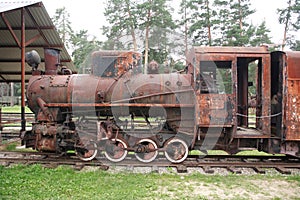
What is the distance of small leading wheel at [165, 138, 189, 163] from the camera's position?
289 inches

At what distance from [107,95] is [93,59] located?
121 centimetres

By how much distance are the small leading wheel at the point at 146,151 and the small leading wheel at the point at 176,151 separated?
37 centimetres

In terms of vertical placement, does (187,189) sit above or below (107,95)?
below

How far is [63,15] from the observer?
47250 millimetres

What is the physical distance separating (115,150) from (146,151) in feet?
2.94

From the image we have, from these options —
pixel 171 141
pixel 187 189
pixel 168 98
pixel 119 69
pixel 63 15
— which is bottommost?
pixel 187 189

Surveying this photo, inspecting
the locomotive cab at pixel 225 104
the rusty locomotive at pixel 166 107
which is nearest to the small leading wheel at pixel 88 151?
the rusty locomotive at pixel 166 107

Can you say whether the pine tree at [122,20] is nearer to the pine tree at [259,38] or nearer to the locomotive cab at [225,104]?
the pine tree at [259,38]

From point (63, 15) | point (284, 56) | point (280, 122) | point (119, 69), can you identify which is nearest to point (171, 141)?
point (119, 69)

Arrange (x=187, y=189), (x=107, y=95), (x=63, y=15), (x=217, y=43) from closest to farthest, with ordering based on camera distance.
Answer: (x=187, y=189)
(x=107, y=95)
(x=217, y=43)
(x=63, y=15)

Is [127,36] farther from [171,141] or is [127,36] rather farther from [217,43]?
[171,141]

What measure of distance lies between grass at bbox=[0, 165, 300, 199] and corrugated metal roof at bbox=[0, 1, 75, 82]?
641 centimetres

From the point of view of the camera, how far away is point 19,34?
13352mm

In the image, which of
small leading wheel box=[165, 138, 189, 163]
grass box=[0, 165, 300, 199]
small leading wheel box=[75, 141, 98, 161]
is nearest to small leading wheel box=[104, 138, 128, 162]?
small leading wheel box=[75, 141, 98, 161]
